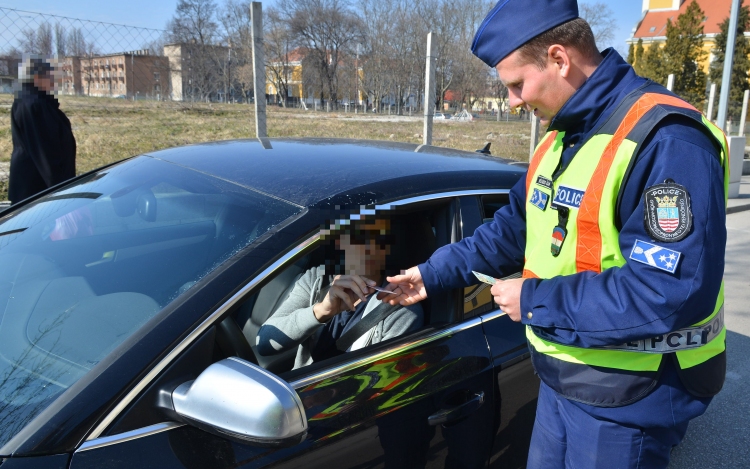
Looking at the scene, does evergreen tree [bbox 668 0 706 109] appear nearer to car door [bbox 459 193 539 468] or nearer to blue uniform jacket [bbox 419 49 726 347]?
car door [bbox 459 193 539 468]

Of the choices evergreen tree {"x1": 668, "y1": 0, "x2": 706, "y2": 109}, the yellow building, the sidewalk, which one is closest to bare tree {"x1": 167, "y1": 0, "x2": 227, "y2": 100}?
the sidewalk

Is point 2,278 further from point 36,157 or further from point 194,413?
point 36,157

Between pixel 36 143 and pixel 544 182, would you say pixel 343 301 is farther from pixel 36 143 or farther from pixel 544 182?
pixel 36 143

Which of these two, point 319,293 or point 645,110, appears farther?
point 319,293

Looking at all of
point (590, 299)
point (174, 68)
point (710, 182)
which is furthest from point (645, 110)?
point (174, 68)

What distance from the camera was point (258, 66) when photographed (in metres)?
4.98

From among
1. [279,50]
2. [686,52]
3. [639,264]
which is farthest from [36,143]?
[686,52]

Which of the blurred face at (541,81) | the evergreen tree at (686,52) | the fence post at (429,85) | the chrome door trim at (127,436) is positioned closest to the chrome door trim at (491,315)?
the blurred face at (541,81)

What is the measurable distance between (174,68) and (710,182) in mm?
12230

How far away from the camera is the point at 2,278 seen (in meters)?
1.83

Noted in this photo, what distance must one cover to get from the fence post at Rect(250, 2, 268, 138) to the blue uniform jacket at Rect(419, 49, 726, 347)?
372cm

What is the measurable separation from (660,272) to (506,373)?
0.88 meters

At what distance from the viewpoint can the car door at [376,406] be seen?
1308 mm

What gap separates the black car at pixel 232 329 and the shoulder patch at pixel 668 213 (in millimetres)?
826
